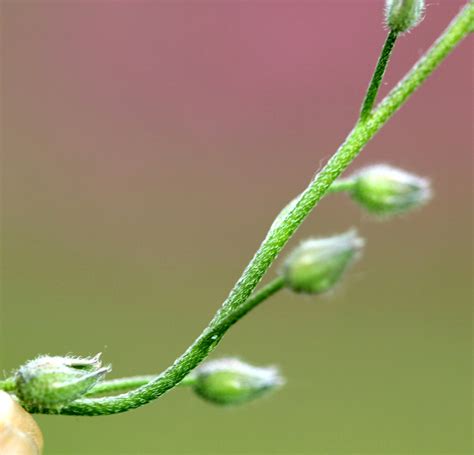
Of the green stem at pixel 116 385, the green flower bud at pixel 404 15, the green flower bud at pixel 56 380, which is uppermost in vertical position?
the green flower bud at pixel 404 15

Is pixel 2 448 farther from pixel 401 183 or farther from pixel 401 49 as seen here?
pixel 401 49

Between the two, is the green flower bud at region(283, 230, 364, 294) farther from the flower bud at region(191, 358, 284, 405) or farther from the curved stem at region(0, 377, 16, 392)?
the curved stem at region(0, 377, 16, 392)

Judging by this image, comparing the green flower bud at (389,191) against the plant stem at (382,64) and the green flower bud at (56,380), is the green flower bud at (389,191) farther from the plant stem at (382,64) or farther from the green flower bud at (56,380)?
the green flower bud at (56,380)

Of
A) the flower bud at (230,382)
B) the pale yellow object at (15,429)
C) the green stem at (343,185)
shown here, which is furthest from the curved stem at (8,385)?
the green stem at (343,185)

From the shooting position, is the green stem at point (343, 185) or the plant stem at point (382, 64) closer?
the plant stem at point (382, 64)

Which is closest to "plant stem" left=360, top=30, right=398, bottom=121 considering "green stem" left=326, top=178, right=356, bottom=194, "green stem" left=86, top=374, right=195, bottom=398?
"green stem" left=326, top=178, right=356, bottom=194

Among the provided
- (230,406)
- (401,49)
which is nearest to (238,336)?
(401,49)
